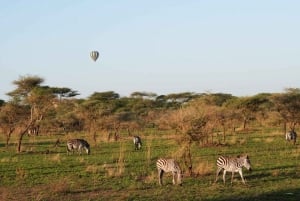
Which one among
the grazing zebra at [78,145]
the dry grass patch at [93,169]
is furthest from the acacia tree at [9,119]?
the dry grass patch at [93,169]

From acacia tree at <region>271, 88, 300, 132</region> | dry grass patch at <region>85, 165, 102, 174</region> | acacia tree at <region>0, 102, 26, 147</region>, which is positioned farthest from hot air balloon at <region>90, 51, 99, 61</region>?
acacia tree at <region>271, 88, 300, 132</region>

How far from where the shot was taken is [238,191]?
1459 centimetres

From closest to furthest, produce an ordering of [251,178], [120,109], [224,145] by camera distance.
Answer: [251,178]
[224,145]
[120,109]

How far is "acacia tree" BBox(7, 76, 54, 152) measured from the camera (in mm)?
32281

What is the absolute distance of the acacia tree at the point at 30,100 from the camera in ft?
106

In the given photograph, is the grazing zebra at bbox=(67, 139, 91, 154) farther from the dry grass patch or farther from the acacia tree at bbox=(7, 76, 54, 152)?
the dry grass patch

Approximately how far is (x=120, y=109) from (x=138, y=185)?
47579 mm

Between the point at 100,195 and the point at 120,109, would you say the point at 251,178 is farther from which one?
the point at 120,109

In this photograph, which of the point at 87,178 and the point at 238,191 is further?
the point at 87,178

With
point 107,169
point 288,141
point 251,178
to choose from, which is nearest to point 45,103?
point 107,169

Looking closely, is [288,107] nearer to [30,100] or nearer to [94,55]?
[94,55]

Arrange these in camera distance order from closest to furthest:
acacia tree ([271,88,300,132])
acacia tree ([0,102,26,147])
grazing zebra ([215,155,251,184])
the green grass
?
the green grass, grazing zebra ([215,155,251,184]), acacia tree ([0,102,26,147]), acacia tree ([271,88,300,132])

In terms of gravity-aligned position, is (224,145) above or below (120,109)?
below

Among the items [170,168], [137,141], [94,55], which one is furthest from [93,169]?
[94,55]
